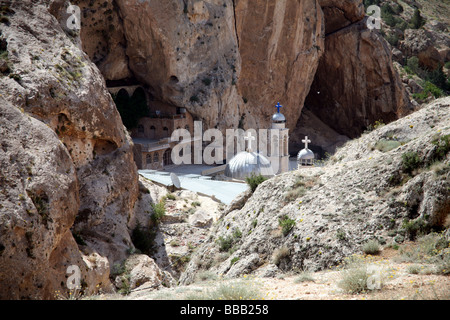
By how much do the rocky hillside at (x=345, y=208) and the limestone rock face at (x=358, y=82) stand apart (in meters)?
45.0

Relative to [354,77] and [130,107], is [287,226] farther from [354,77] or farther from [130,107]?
[354,77]

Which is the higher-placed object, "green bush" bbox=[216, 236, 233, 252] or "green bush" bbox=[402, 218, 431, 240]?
"green bush" bbox=[402, 218, 431, 240]

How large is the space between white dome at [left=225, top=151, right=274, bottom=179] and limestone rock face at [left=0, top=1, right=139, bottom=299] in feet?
36.5

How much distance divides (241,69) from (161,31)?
12737mm

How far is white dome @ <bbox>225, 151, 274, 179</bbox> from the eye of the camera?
33.3 metres

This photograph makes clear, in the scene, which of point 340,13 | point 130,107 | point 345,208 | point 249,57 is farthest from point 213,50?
point 345,208

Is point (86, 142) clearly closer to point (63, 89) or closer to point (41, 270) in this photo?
point (63, 89)

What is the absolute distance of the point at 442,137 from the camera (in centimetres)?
1015

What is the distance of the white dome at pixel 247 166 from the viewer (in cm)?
3328

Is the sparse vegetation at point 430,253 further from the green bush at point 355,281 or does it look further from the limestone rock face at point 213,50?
the limestone rock face at point 213,50

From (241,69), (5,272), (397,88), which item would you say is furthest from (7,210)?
(397,88)

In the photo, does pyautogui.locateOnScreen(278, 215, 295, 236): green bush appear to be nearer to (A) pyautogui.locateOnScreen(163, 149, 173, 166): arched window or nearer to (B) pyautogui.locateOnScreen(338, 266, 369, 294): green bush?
(B) pyautogui.locateOnScreen(338, 266, 369, 294): green bush

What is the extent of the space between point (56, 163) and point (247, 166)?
19405mm

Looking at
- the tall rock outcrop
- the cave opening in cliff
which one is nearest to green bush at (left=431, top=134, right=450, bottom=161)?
the cave opening in cliff
